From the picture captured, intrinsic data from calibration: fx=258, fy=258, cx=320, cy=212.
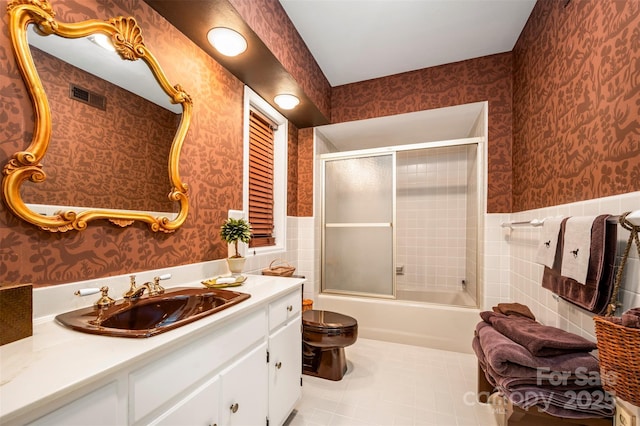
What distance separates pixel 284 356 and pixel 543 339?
121 centimetres

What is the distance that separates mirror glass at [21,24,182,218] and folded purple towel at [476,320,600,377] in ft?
5.79

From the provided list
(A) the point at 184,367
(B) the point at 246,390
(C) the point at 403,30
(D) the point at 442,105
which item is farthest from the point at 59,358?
(D) the point at 442,105

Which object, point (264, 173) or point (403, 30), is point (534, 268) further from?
point (264, 173)

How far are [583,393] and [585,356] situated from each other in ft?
0.47

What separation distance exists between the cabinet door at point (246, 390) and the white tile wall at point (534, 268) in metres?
1.50

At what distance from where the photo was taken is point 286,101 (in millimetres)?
2266

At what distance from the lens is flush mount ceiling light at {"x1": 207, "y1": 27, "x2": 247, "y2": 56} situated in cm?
149

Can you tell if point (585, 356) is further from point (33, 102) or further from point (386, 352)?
point (33, 102)

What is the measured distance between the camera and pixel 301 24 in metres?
2.02

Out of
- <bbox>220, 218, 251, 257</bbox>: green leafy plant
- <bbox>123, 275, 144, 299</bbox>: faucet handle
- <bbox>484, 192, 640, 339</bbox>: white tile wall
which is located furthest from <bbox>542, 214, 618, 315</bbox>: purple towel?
<bbox>123, 275, 144, 299</bbox>: faucet handle

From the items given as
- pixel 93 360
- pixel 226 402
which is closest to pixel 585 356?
pixel 226 402

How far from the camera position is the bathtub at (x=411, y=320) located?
7.64ft

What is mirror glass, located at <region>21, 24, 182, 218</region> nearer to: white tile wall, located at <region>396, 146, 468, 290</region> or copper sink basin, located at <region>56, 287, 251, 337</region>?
copper sink basin, located at <region>56, 287, 251, 337</region>

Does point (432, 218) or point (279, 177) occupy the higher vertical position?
point (279, 177)
